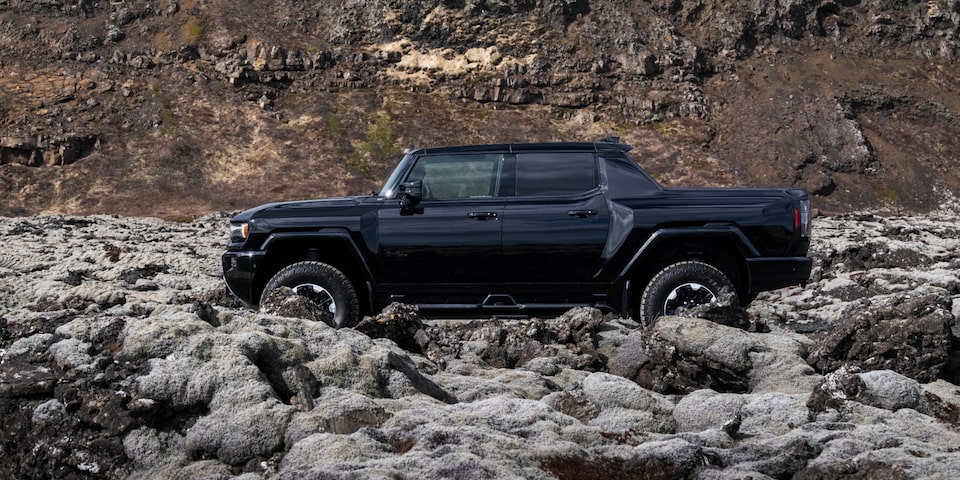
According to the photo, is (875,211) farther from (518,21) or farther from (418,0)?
(418,0)

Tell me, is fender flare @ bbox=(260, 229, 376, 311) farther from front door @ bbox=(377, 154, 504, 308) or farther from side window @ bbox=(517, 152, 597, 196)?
side window @ bbox=(517, 152, 597, 196)

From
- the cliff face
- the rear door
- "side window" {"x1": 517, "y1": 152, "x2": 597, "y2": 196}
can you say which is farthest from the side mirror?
the cliff face

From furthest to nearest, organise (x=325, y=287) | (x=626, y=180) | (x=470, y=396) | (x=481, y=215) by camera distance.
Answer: (x=626, y=180), (x=325, y=287), (x=481, y=215), (x=470, y=396)

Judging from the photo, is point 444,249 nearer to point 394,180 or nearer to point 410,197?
point 410,197

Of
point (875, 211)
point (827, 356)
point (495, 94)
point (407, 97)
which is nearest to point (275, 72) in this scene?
point (407, 97)

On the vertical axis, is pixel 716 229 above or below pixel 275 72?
below

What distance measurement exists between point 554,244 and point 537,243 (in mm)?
172

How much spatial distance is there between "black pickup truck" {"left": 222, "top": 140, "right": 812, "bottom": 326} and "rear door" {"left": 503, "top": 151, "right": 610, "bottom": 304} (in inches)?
0.4

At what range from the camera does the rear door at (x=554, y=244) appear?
9625 millimetres

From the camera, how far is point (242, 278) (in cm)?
1007

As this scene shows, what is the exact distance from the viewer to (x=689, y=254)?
978 centimetres

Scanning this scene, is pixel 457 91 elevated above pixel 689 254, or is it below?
above

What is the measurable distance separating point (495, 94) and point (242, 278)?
118ft

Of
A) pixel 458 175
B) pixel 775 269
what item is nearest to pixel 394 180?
pixel 458 175
